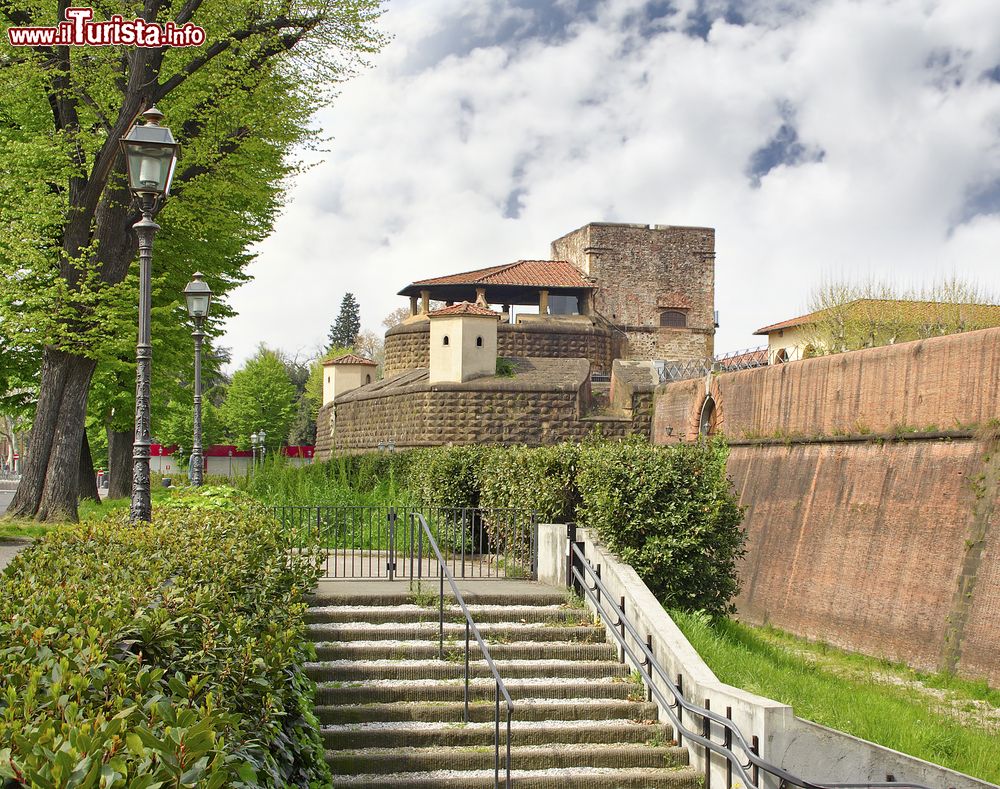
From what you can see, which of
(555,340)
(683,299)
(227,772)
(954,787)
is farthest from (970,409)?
(683,299)

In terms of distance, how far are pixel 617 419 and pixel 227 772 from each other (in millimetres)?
30447

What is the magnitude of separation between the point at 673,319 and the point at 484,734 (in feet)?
143

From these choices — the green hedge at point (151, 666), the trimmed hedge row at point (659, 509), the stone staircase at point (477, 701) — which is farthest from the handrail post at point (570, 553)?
the green hedge at point (151, 666)

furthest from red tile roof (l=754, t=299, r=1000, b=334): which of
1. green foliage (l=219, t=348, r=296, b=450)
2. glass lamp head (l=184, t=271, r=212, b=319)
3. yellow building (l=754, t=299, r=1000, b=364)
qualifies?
green foliage (l=219, t=348, r=296, b=450)

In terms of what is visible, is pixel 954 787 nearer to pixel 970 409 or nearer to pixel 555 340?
pixel 970 409

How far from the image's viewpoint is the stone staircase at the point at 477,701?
7988mm

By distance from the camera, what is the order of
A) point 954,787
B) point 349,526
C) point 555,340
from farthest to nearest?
point 555,340 → point 349,526 → point 954,787

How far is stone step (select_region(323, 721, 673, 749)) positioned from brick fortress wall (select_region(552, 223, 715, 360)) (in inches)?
1634

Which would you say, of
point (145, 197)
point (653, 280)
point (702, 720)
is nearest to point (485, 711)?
point (702, 720)

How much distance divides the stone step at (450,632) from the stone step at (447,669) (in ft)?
1.36

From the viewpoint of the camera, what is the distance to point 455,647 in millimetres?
9711

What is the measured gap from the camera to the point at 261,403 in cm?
Result: 6725

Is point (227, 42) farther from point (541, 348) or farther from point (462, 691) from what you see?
point (541, 348)

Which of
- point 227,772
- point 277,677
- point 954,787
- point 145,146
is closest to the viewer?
point 227,772
